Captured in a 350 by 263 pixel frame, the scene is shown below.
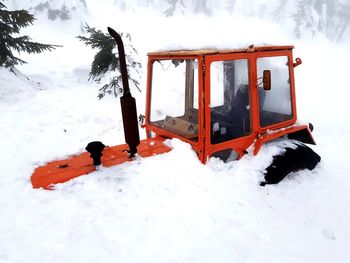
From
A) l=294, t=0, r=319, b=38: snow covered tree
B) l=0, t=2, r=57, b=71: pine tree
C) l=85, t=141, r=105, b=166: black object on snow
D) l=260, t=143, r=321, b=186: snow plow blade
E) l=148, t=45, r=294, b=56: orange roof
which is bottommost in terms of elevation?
l=260, t=143, r=321, b=186: snow plow blade

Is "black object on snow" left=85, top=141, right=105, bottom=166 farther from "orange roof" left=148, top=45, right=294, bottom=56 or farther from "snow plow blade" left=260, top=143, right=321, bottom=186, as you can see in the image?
"snow plow blade" left=260, top=143, right=321, bottom=186

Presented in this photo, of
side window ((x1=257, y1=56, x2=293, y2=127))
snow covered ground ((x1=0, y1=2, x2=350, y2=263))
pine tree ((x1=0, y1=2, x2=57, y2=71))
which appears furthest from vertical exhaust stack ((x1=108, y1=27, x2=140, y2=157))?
pine tree ((x1=0, y1=2, x2=57, y2=71))

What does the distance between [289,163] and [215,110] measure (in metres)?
1.28

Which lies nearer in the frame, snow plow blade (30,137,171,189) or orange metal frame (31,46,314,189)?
snow plow blade (30,137,171,189)

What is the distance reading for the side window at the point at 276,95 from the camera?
4020 millimetres

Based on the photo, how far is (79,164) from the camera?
3342mm

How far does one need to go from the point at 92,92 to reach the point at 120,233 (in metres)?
8.04

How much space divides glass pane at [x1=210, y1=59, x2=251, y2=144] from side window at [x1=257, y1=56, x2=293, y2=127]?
0.28 m

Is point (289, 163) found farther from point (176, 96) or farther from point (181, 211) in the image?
point (181, 211)

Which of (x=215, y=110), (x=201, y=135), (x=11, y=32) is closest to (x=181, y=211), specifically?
(x=201, y=135)

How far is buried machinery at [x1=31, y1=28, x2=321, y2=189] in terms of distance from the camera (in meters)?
3.39

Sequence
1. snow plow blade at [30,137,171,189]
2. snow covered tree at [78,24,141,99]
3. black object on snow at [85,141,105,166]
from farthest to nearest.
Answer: snow covered tree at [78,24,141,99], black object on snow at [85,141,105,166], snow plow blade at [30,137,171,189]

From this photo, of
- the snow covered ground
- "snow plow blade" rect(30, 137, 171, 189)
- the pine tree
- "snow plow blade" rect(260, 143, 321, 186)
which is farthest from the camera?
the pine tree

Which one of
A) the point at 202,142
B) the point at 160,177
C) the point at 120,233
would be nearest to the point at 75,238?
the point at 120,233
